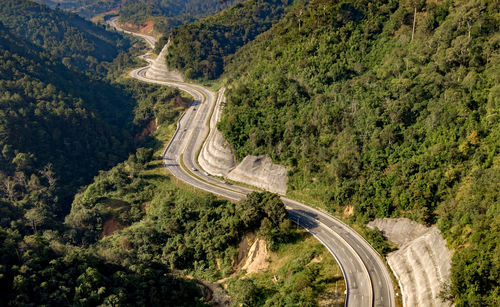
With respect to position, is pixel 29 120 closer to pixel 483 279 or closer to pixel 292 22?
pixel 292 22

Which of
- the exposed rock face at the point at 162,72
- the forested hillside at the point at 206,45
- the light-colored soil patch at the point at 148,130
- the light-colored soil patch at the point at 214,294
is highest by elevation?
the forested hillside at the point at 206,45

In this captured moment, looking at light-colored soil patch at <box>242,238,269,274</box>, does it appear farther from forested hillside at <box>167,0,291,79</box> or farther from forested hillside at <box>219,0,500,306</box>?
forested hillside at <box>167,0,291,79</box>

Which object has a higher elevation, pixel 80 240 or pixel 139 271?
pixel 139 271

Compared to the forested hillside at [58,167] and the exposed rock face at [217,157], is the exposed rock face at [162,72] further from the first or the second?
the exposed rock face at [217,157]

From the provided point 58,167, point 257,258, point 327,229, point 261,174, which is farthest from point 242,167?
point 58,167

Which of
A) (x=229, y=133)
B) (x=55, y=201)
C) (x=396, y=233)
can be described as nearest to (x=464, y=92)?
(x=396, y=233)

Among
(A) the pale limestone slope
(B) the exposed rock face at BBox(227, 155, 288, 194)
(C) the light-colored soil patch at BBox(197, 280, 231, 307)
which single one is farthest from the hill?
(C) the light-colored soil patch at BBox(197, 280, 231, 307)

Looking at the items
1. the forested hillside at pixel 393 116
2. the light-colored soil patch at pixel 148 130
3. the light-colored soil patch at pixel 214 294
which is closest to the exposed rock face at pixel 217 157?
the forested hillside at pixel 393 116
